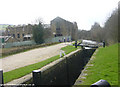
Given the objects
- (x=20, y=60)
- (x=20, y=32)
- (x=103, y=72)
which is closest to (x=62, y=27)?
(x=20, y=32)

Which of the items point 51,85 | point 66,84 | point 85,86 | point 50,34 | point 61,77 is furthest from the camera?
point 50,34

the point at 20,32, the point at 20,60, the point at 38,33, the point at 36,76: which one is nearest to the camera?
the point at 36,76

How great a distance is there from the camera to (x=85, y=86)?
3.88m

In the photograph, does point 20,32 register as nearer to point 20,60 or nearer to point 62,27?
point 62,27

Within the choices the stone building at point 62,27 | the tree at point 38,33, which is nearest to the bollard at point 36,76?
the tree at point 38,33

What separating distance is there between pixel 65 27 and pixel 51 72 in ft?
133

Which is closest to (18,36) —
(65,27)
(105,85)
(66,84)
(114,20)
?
(65,27)

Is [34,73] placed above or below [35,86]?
above

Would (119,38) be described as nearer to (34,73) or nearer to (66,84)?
(66,84)

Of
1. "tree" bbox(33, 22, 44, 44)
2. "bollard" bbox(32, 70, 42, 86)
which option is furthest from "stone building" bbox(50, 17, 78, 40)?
"bollard" bbox(32, 70, 42, 86)

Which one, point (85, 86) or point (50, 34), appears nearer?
point (85, 86)

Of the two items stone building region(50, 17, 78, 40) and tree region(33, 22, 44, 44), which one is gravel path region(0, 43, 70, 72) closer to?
tree region(33, 22, 44, 44)

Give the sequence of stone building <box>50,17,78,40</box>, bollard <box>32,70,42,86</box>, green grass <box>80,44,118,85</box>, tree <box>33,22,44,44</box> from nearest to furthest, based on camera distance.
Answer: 1. green grass <box>80,44,118,85</box>
2. bollard <box>32,70,42,86</box>
3. tree <box>33,22,44,44</box>
4. stone building <box>50,17,78,40</box>

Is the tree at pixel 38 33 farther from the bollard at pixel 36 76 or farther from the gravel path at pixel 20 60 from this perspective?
the bollard at pixel 36 76
